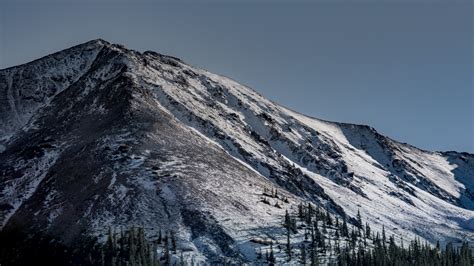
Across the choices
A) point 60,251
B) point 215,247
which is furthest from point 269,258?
point 60,251

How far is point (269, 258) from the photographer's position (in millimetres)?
182000

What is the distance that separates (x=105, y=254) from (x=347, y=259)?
213 ft

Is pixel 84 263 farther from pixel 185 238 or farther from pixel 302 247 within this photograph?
pixel 302 247

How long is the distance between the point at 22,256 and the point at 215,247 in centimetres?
5169

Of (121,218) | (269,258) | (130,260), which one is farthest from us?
(121,218)

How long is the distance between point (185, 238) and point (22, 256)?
144 ft

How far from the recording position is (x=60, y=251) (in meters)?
183

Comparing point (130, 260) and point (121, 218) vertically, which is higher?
point (121, 218)

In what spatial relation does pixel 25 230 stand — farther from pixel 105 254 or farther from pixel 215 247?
pixel 215 247

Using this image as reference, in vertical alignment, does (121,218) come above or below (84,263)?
above

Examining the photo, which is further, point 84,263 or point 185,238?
point 185,238

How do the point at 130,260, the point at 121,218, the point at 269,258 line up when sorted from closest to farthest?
the point at 130,260, the point at 269,258, the point at 121,218

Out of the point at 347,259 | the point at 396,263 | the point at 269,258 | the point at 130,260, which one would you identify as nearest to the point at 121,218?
the point at 130,260

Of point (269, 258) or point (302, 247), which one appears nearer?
point (269, 258)
